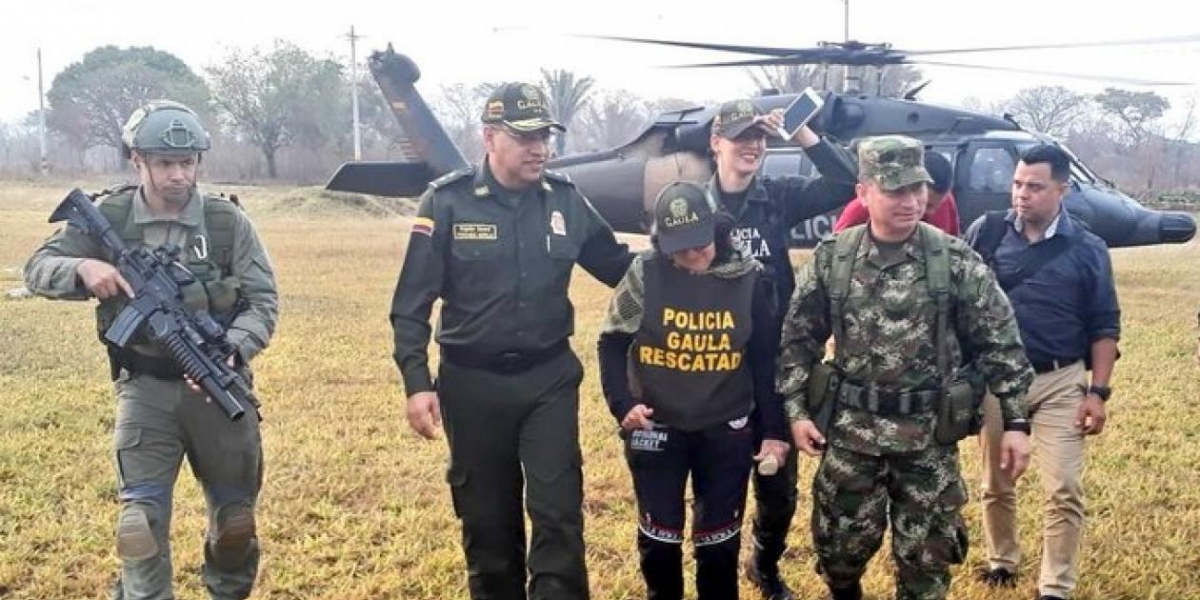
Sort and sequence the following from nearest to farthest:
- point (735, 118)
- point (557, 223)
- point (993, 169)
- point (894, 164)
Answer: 1. point (894, 164)
2. point (557, 223)
3. point (735, 118)
4. point (993, 169)

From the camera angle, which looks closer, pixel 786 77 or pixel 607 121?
pixel 786 77

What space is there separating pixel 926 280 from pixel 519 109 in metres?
1.45

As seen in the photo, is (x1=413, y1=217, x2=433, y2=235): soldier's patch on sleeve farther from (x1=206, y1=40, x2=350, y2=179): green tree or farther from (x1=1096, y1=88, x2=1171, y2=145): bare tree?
(x1=1096, y1=88, x2=1171, y2=145): bare tree

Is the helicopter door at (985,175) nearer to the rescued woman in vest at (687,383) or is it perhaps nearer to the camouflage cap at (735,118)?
the camouflage cap at (735,118)

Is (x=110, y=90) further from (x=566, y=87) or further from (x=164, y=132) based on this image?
(x=164, y=132)

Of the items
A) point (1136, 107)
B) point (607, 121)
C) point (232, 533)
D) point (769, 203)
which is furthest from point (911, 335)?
point (607, 121)

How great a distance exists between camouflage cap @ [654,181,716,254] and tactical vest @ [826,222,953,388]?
445 mm

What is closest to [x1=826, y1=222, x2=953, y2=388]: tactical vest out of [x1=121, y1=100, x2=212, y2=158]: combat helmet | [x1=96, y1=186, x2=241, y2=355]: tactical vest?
[x1=96, y1=186, x2=241, y2=355]: tactical vest

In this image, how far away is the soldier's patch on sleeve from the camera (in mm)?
3518

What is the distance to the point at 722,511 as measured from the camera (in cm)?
349

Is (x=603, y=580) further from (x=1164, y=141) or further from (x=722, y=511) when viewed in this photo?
(x=1164, y=141)

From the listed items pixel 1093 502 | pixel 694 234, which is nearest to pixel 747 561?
pixel 694 234

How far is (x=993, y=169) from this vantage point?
9812mm

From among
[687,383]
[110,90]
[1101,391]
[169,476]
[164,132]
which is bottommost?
[169,476]
